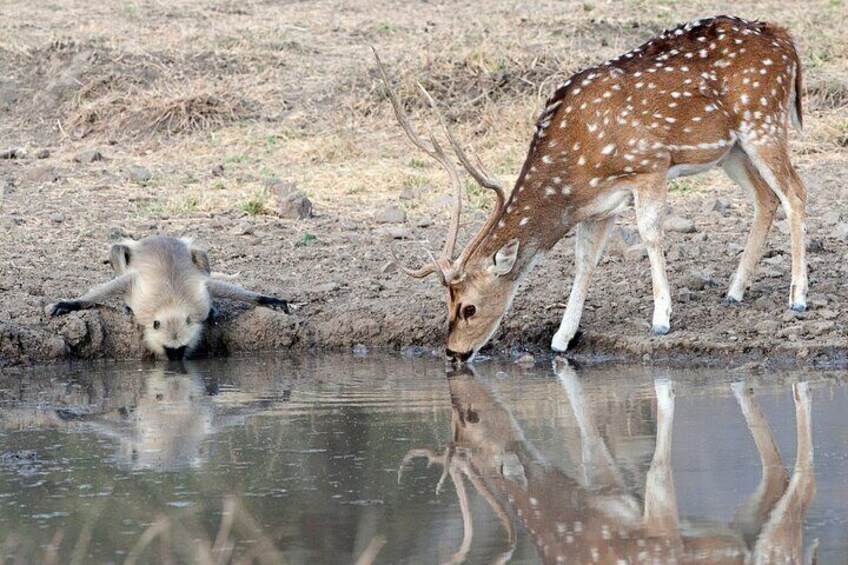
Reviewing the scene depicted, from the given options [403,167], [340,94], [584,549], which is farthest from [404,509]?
[340,94]

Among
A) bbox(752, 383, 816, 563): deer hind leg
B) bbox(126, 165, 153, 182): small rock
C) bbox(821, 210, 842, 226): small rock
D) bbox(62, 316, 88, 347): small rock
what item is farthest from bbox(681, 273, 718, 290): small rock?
bbox(126, 165, 153, 182): small rock

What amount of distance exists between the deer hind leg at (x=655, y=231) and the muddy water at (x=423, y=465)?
21.1 inches

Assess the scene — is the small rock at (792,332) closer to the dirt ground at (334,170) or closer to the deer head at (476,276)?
the dirt ground at (334,170)

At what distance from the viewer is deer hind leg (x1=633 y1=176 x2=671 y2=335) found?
9.22 m

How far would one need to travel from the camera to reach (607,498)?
20.3 feet

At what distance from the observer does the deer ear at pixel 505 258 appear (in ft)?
30.3

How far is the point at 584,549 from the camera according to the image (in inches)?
217

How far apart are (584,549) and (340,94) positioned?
10847mm

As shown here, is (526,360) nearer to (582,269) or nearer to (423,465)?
(582,269)

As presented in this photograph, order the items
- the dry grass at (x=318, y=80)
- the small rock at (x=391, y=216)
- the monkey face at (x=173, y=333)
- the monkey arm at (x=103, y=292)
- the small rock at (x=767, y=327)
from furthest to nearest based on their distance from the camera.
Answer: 1. the dry grass at (x=318, y=80)
2. the small rock at (x=391, y=216)
3. the monkey arm at (x=103, y=292)
4. the monkey face at (x=173, y=333)
5. the small rock at (x=767, y=327)

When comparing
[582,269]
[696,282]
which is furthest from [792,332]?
[582,269]

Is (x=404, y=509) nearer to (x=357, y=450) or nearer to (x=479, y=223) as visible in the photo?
(x=357, y=450)

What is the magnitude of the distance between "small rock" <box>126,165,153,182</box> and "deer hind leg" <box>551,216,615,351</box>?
552 centimetres

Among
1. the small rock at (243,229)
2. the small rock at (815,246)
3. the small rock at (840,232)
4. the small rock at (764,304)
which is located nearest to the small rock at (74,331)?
the small rock at (243,229)
